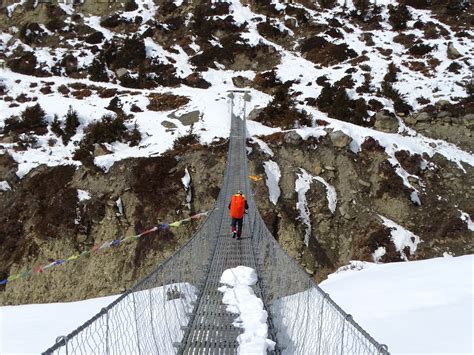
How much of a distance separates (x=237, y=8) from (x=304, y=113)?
2042 centimetres

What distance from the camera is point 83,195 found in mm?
16312

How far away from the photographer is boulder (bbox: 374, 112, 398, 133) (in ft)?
64.5

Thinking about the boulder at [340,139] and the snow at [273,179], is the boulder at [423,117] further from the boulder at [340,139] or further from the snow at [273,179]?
the snow at [273,179]

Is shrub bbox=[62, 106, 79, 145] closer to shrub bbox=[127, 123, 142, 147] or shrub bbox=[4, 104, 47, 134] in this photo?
shrub bbox=[4, 104, 47, 134]

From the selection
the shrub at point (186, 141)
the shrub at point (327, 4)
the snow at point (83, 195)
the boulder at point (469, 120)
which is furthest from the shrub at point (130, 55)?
the boulder at point (469, 120)

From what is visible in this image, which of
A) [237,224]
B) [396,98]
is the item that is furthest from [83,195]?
[396,98]

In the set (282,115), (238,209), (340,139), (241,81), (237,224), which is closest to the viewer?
(238,209)

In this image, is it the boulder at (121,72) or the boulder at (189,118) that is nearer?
the boulder at (189,118)

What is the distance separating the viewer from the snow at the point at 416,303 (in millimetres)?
4719

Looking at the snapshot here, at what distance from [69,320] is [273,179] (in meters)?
11.4

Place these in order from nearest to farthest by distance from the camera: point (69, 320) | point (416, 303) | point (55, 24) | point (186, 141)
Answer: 1. point (416, 303)
2. point (69, 320)
3. point (186, 141)
4. point (55, 24)

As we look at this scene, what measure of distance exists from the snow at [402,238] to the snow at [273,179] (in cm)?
427

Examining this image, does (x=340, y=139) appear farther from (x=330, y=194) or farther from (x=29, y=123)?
(x=29, y=123)

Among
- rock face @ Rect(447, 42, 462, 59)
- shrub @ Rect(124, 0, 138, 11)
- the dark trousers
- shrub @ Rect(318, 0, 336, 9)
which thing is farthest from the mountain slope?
shrub @ Rect(124, 0, 138, 11)
